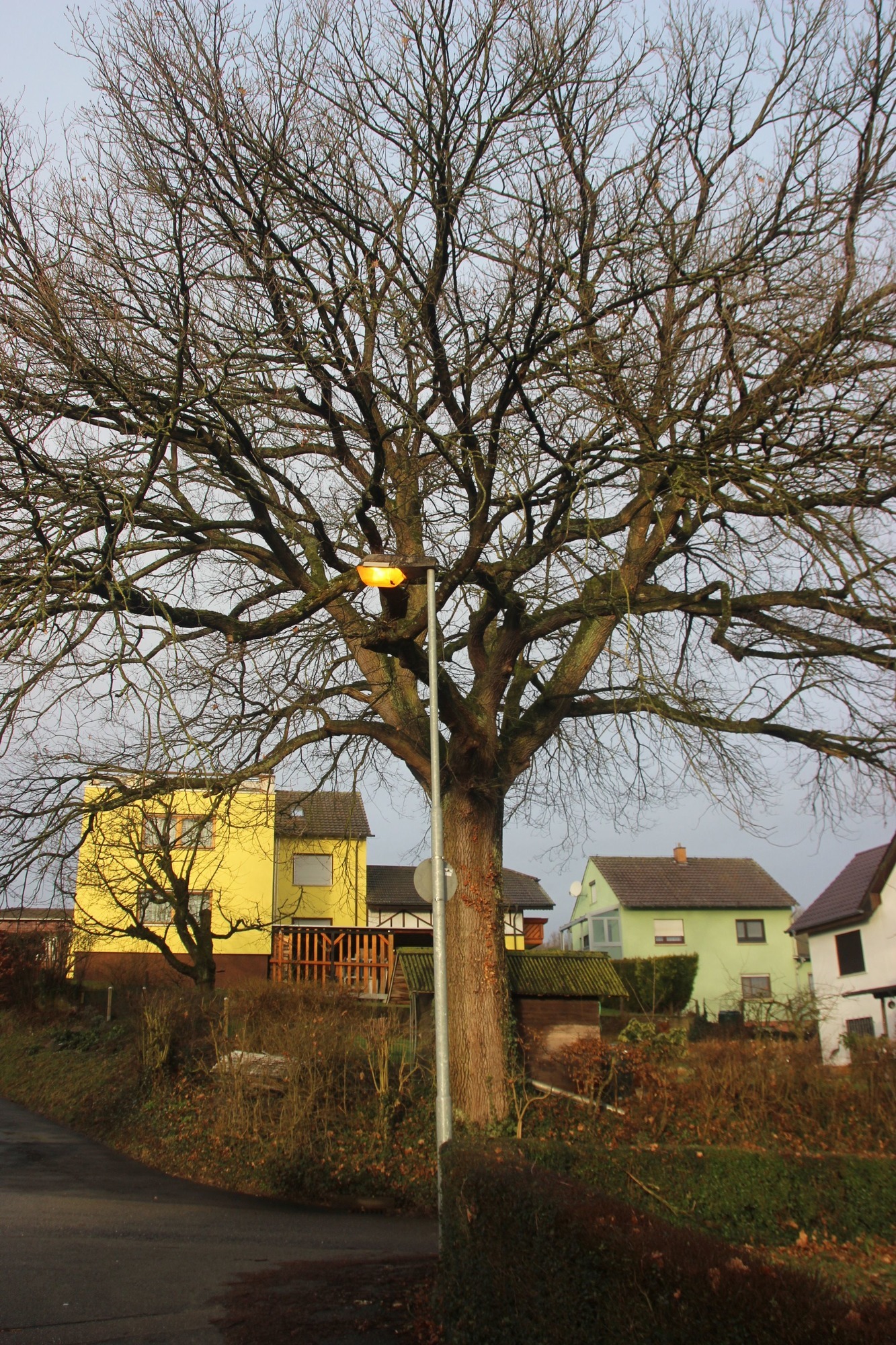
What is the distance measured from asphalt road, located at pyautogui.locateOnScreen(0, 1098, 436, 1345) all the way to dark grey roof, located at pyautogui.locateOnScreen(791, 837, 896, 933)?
20.6m

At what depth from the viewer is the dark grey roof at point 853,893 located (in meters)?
28.1

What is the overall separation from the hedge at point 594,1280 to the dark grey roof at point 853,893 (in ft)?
78.4

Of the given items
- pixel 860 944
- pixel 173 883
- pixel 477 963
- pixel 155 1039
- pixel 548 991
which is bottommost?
pixel 155 1039

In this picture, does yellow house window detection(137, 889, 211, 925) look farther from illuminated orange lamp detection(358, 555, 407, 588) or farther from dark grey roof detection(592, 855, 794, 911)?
dark grey roof detection(592, 855, 794, 911)

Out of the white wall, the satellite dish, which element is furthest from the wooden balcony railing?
the satellite dish

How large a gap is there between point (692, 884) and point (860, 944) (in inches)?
781

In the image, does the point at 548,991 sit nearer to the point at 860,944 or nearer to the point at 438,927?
the point at 438,927

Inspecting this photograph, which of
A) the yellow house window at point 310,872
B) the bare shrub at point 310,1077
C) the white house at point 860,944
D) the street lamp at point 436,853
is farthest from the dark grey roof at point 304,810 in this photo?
the yellow house window at point 310,872

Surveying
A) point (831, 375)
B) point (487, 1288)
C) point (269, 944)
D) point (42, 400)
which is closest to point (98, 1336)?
point (487, 1288)

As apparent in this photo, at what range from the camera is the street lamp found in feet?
26.2

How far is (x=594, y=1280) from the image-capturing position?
4.89 m

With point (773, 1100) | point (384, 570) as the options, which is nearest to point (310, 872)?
point (773, 1100)

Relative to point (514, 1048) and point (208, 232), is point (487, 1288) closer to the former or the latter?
point (514, 1048)

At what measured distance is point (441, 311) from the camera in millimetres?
9750
